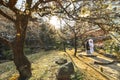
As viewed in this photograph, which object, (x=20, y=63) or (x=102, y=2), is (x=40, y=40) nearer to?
(x=20, y=63)

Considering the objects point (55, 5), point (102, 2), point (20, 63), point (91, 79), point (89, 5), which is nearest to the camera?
point (102, 2)

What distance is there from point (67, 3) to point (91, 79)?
199 inches

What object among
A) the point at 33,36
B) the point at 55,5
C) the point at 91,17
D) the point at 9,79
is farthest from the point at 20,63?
the point at 33,36

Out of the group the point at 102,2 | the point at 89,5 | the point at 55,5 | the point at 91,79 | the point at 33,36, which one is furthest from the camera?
the point at 33,36

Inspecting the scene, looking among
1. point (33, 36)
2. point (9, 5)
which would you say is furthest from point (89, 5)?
point (33, 36)

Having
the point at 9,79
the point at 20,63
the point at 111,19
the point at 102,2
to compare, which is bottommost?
the point at 9,79

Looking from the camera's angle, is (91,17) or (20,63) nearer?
(91,17)

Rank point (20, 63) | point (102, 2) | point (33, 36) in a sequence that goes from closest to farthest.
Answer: point (102, 2)
point (20, 63)
point (33, 36)

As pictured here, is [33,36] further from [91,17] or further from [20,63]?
[91,17]

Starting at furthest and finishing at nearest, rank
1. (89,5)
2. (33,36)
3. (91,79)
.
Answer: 1. (33,36)
2. (91,79)
3. (89,5)

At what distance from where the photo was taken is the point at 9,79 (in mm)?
14055

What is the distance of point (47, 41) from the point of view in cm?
3434

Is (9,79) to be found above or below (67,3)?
below

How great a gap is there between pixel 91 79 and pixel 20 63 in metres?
3.69
